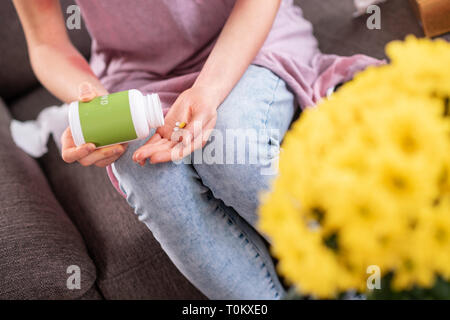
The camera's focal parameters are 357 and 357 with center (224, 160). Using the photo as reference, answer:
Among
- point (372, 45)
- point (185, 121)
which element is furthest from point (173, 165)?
point (372, 45)

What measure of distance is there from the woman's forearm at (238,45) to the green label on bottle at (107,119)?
0.16 metres

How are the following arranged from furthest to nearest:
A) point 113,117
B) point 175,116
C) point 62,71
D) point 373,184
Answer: point 62,71
point 175,116
point 113,117
point 373,184

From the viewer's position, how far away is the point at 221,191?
65cm

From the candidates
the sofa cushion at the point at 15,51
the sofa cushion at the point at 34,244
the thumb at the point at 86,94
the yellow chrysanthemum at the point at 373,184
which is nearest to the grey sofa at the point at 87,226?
the sofa cushion at the point at 34,244

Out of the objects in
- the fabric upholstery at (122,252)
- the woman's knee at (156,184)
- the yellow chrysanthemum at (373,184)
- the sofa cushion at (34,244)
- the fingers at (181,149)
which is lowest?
the fabric upholstery at (122,252)

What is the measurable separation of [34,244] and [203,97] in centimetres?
46

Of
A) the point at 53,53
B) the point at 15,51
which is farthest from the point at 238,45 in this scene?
the point at 15,51

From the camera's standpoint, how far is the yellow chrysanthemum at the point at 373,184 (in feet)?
0.69

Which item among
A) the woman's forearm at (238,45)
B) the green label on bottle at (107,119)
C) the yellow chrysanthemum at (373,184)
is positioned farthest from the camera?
the woman's forearm at (238,45)

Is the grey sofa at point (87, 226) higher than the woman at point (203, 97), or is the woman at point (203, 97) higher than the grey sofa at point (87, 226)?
the woman at point (203, 97)

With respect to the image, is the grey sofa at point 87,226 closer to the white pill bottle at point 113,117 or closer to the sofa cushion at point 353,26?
the sofa cushion at point 353,26

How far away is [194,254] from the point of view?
64 centimetres

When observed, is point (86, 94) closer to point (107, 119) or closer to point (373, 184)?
point (107, 119)

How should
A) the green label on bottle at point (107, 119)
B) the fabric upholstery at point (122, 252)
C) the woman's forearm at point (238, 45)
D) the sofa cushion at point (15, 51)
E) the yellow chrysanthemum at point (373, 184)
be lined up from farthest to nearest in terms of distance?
the sofa cushion at point (15, 51) → the fabric upholstery at point (122, 252) → the woman's forearm at point (238, 45) → the green label on bottle at point (107, 119) → the yellow chrysanthemum at point (373, 184)
